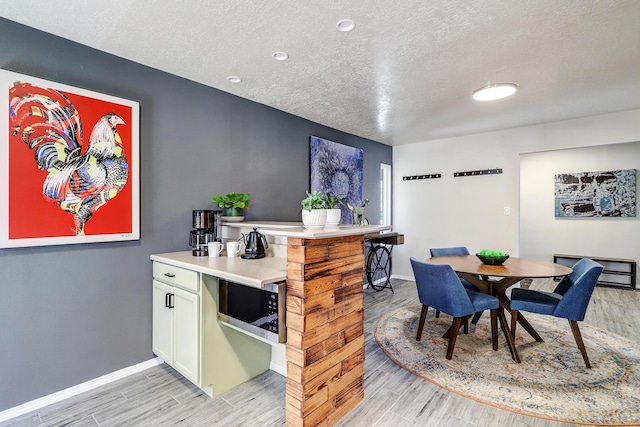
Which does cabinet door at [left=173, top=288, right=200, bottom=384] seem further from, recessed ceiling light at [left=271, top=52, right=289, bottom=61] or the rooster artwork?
recessed ceiling light at [left=271, top=52, right=289, bottom=61]

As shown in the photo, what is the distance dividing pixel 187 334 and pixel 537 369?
272 centimetres

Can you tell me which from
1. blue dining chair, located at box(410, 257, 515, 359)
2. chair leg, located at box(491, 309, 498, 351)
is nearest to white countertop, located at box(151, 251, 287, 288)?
blue dining chair, located at box(410, 257, 515, 359)

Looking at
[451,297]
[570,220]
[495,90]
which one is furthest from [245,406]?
[570,220]

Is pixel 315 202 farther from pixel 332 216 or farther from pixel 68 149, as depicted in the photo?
pixel 68 149

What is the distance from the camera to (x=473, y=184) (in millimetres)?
4941

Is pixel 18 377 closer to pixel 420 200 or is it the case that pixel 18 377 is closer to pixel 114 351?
pixel 114 351

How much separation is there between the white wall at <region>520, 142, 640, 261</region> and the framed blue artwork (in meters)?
3.58

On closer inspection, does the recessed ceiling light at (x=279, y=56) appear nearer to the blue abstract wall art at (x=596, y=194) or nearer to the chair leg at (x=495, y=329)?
the chair leg at (x=495, y=329)

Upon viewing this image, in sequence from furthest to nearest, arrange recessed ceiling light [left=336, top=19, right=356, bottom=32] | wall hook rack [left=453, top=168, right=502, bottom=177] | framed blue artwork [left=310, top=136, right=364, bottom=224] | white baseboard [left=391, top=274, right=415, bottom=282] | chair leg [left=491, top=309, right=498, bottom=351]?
1. white baseboard [left=391, top=274, right=415, bottom=282]
2. wall hook rack [left=453, top=168, right=502, bottom=177]
3. framed blue artwork [left=310, top=136, right=364, bottom=224]
4. chair leg [left=491, top=309, right=498, bottom=351]
5. recessed ceiling light [left=336, top=19, right=356, bottom=32]

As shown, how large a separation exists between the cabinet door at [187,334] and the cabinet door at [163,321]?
7cm

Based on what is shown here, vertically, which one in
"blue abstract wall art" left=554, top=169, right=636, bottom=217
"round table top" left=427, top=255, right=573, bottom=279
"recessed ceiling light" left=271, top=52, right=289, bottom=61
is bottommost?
"round table top" left=427, top=255, right=573, bottom=279

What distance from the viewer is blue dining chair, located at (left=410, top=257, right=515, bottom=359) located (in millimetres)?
2574

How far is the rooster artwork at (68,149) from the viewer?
1.95m

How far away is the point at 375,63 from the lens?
8.14ft
